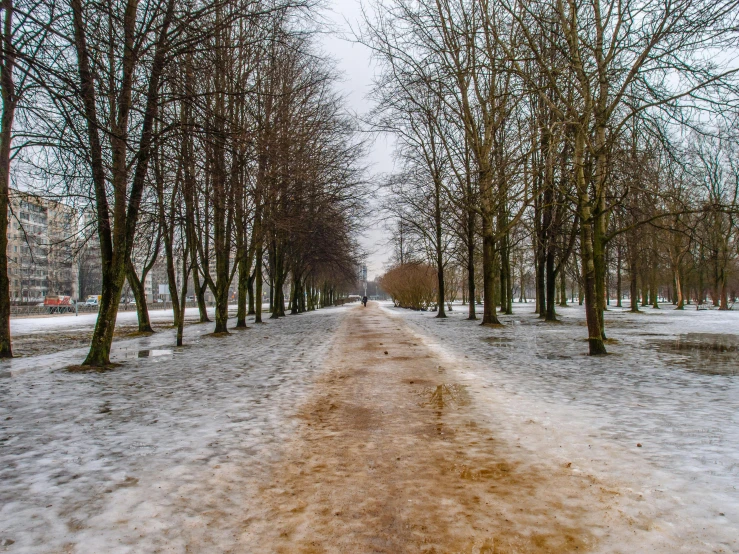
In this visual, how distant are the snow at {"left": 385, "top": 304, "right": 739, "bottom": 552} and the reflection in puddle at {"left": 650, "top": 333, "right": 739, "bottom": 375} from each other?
5 cm

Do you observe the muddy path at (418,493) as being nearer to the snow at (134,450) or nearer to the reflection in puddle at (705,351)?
the snow at (134,450)

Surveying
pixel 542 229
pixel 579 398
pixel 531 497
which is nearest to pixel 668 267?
pixel 542 229

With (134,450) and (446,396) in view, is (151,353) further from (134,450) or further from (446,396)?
(446,396)

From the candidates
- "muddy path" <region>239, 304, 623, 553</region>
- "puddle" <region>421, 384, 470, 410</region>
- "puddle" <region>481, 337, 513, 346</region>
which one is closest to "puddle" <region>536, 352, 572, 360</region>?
"puddle" <region>481, 337, 513, 346</region>

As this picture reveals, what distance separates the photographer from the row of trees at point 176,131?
6012 mm

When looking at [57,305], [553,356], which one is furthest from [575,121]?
[57,305]

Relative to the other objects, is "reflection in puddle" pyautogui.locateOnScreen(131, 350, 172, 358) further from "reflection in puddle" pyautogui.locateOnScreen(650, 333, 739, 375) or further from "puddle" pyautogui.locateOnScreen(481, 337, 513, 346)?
"reflection in puddle" pyautogui.locateOnScreen(650, 333, 739, 375)

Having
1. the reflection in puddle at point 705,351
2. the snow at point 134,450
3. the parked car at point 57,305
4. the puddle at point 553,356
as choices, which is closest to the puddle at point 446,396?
the snow at point 134,450

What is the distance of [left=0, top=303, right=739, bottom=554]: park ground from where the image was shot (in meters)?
2.81

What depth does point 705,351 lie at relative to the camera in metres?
11.4

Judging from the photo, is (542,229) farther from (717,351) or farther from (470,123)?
(717,351)

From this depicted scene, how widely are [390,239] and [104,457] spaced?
96.9 ft

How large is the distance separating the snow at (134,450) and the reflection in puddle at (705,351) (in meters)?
7.49

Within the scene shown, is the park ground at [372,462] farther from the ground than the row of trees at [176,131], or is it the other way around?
the row of trees at [176,131]
